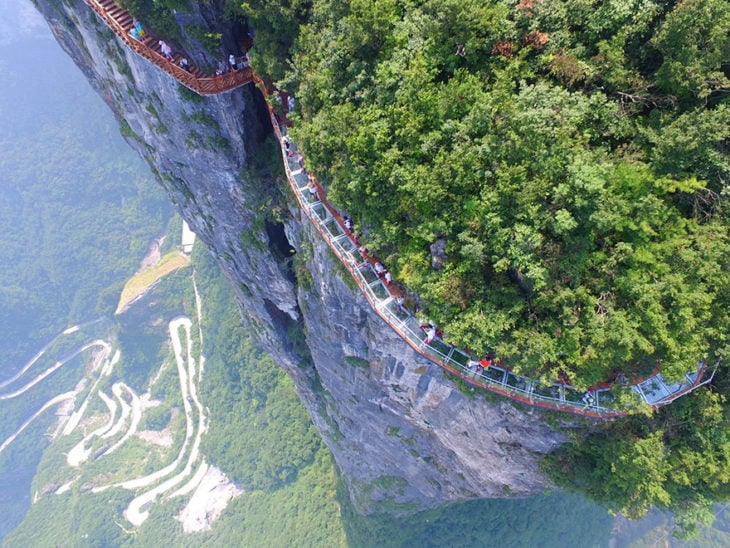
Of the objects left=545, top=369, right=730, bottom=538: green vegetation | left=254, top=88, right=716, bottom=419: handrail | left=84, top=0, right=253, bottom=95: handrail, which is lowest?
left=545, top=369, right=730, bottom=538: green vegetation

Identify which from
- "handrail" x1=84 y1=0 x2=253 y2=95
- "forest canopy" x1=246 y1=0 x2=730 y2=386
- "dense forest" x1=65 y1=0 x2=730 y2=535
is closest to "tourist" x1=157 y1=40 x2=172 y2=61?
"handrail" x1=84 y1=0 x2=253 y2=95

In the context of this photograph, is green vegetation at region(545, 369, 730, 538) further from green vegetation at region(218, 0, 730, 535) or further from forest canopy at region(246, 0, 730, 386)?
forest canopy at region(246, 0, 730, 386)

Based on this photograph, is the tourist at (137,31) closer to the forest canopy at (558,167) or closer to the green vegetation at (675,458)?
the forest canopy at (558,167)

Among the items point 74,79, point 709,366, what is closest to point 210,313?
point 709,366

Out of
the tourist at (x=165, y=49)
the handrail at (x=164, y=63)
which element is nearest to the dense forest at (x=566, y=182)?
the handrail at (x=164, y=63)

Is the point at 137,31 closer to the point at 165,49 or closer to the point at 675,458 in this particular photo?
the point at 165,49

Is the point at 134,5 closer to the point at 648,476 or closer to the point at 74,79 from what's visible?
the point at 648,476
